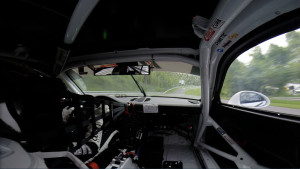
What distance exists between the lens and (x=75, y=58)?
2982mm

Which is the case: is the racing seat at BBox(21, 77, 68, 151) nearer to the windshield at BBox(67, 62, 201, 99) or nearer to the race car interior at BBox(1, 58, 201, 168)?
the race car interior at BBox(1, 58, 201, 168)

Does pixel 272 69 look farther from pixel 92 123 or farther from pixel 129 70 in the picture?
pixel 129 70

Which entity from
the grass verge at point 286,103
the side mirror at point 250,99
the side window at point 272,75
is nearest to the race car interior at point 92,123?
the side mirror at point 250,99

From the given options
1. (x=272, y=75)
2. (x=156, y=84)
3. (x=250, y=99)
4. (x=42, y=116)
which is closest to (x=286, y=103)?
(x=272, y=75)

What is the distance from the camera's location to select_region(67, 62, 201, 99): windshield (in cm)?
286

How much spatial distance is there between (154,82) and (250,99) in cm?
207

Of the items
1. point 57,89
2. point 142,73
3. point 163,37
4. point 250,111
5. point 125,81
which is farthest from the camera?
point 125,81

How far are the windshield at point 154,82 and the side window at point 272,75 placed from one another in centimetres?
95

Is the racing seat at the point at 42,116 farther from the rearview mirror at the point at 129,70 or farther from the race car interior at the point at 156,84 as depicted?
the rearview mirror at the point at 129,70

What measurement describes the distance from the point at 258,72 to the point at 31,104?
2.56 metres

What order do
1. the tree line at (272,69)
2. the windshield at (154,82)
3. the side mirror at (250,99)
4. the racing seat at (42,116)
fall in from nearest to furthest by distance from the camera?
the racing seat at (42,116) → the tree line at (272,69) → the side mirror at (250,99) → the windshield at (154,82)

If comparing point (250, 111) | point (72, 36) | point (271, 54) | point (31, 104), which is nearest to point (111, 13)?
point (72, 36)

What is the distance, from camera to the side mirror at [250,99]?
1.56 meters

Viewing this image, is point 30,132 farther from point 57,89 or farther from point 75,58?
point 75,58
